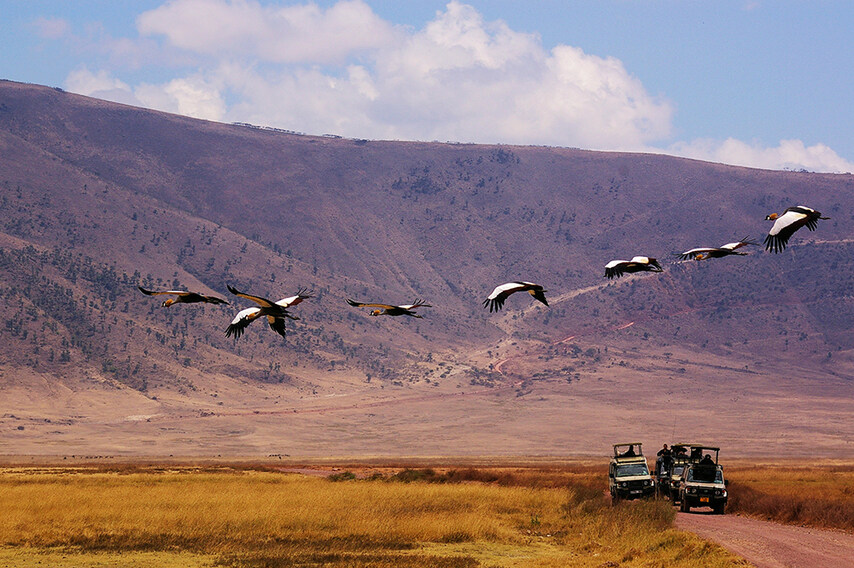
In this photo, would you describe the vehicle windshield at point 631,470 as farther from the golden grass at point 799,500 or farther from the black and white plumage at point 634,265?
the black and white plumage at point 634,265

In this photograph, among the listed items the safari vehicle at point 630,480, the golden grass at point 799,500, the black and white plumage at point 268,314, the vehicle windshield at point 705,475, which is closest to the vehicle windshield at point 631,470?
the safari vehicle at point 630,480

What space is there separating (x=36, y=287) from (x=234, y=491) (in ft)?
316

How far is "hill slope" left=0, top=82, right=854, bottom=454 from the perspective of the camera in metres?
112

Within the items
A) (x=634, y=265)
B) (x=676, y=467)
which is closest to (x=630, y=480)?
(x=676, y=467)

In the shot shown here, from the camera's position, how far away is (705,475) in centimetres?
3578

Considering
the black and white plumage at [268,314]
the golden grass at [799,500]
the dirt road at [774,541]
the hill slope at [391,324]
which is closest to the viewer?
the black and white plumage at [268,314]

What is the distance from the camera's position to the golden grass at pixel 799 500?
33125 millimetres

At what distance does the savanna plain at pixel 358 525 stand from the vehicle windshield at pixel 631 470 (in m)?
1.31

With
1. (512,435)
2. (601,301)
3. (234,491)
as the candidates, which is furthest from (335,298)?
(234,491)

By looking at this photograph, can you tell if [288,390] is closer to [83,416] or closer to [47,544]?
[83,416]

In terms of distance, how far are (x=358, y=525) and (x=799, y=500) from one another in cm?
1501

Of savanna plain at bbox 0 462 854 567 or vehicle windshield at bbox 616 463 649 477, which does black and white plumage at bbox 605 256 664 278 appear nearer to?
savanna plain at bbox 0 462 854 567

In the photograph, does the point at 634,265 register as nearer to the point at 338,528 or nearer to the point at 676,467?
the point at 338,528

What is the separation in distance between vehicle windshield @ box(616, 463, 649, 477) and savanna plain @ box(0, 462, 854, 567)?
1.31m
